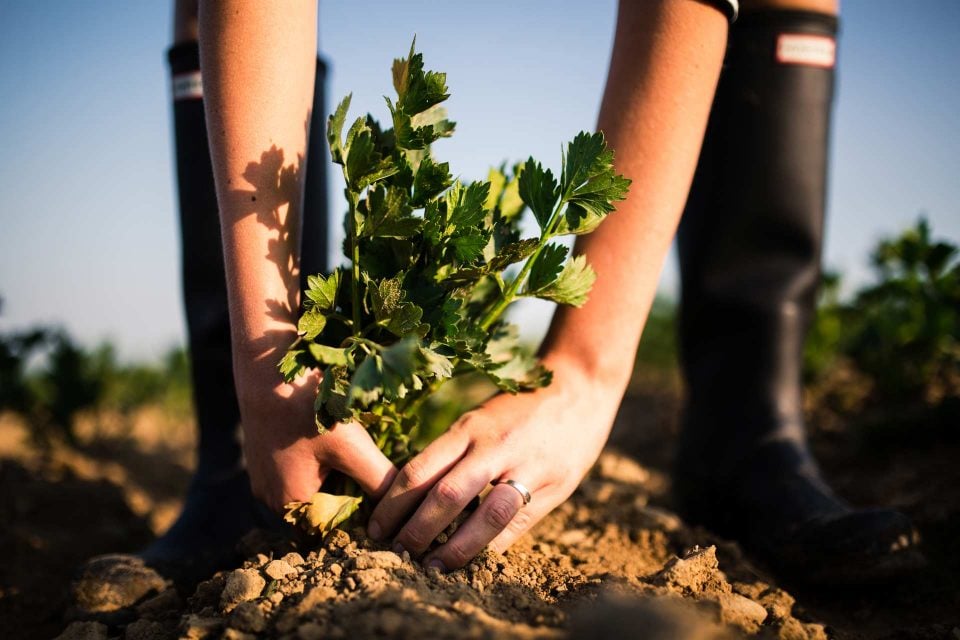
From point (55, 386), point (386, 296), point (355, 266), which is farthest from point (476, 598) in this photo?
point (55, 386)

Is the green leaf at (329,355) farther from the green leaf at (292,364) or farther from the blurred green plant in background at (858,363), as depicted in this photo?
the blurred green plant in background at (858,363)

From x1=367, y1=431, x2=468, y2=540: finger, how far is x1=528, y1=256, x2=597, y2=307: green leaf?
16.9 inches

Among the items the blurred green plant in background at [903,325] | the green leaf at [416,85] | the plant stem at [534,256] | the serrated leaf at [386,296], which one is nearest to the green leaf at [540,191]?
the plant stem at [534,256]

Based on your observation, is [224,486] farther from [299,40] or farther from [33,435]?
[33,435]

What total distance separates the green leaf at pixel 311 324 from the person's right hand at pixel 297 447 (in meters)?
0.13

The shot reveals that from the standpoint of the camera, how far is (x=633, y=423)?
5066mm

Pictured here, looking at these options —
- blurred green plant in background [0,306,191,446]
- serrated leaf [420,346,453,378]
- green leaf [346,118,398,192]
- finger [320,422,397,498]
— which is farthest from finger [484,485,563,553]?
blurred green plant in background [0,306,191,446]

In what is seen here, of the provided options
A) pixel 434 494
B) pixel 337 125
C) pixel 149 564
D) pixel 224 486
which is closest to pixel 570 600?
pixel 434 494

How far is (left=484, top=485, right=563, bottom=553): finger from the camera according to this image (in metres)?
1.61

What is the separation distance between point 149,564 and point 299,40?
1539mm

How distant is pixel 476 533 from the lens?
1.52 meters

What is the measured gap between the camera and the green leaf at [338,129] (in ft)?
4.72

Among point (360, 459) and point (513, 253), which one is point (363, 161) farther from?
point (360, 459)

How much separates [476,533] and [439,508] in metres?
0.10
